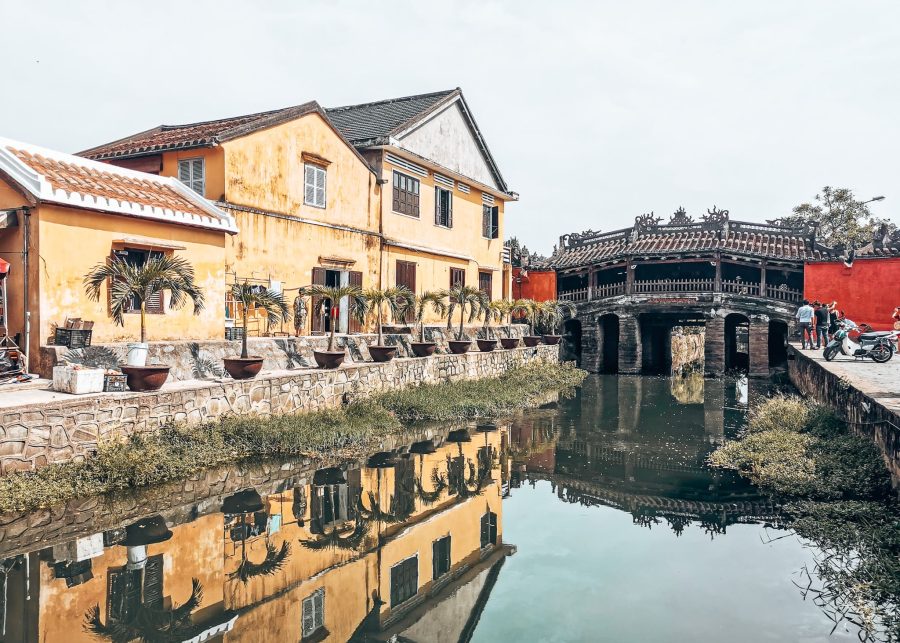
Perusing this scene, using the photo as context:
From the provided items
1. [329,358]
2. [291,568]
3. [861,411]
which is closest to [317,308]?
[329,358]

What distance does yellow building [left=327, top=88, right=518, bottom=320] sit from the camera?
1883 centimetres

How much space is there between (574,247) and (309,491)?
23380mm

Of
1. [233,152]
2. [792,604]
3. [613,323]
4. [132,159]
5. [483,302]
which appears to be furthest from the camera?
[613,323]

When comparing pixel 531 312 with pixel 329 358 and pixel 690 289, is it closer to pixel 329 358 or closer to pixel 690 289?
pixel 690 289

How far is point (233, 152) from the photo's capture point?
1412 cm

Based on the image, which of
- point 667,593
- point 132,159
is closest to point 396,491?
point 667,593

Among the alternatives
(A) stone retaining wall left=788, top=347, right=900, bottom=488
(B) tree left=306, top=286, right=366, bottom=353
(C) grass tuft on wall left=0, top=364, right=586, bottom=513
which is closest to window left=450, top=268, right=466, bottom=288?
(C) grass tuft on wall left=0, top=364, right=586, bottom=513

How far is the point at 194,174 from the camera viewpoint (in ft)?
47.2

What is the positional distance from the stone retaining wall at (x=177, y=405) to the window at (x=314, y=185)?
186 inches

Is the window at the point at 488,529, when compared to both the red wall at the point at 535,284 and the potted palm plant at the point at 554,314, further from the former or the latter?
the red wall at the point at 535,284

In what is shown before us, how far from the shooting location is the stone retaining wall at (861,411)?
7750 millimetres

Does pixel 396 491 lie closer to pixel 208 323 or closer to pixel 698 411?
pixel 208 323

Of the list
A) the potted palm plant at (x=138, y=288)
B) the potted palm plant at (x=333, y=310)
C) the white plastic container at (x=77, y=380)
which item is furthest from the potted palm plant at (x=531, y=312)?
the white plastic container at (x=77, y=380)

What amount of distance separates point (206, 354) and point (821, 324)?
19.0 meters
